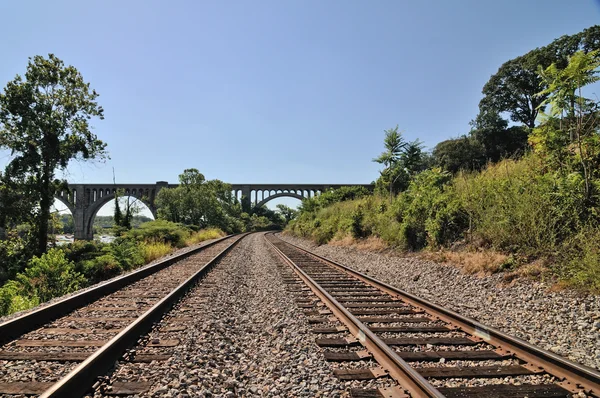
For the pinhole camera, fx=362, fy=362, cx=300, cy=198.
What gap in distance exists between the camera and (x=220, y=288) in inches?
269

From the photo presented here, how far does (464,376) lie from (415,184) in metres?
8.99

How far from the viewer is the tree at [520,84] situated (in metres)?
35.3

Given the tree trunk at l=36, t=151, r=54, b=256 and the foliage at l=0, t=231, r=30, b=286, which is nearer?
the foliage at l=0, t=231, r=30, b=286

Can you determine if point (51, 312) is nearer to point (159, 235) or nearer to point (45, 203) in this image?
point (159, 235)

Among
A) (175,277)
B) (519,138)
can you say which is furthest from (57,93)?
(519,138)

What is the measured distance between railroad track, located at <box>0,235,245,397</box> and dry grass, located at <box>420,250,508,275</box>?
207 inches

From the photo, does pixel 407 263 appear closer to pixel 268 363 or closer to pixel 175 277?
pixel 175 277

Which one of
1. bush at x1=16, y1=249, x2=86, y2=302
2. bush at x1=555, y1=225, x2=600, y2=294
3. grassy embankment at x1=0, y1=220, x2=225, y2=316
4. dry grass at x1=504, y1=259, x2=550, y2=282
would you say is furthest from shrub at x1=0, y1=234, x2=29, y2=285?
bush at x1=555, y1=225, x2=600, y2=294

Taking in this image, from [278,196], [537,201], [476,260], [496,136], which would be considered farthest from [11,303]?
[278,196]

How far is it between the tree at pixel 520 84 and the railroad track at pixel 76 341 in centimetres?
4076

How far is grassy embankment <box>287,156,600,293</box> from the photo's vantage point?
5348 millimetres

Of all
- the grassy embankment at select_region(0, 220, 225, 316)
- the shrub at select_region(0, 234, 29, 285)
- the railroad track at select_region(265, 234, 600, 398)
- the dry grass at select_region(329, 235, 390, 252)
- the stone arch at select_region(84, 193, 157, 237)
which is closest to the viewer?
the railroad track at select_region(265, 234, 600, 398)

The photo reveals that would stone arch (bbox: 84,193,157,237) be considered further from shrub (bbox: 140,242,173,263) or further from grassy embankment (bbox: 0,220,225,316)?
shrub (bbox: 140,242,173,263)

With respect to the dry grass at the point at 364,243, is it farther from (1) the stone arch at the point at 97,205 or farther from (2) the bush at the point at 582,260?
(1) the stone arch at the point at 97,205
